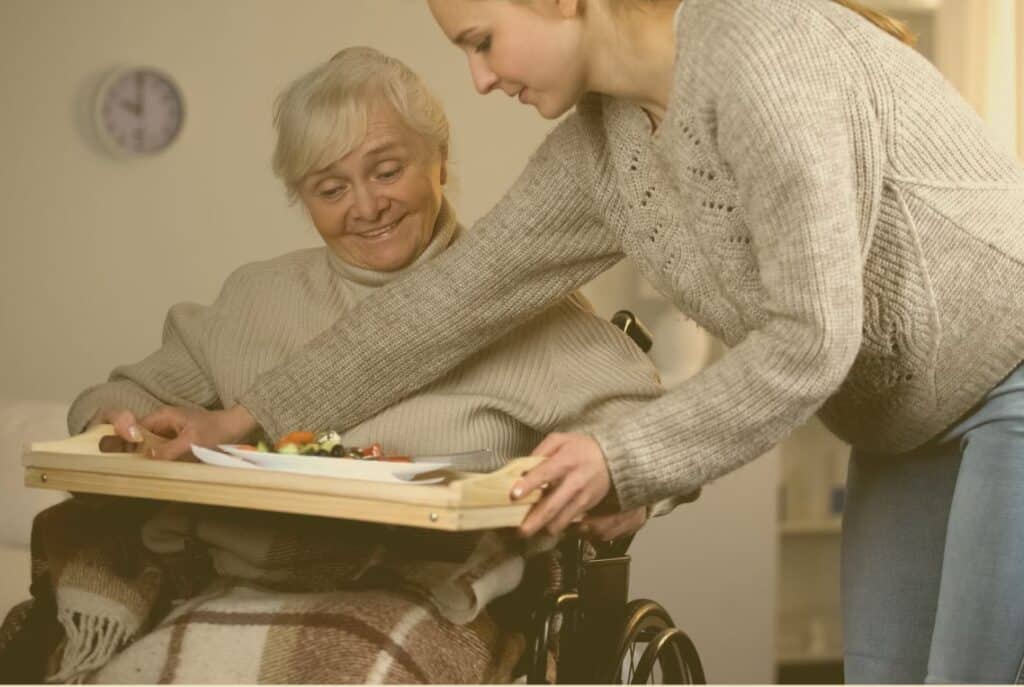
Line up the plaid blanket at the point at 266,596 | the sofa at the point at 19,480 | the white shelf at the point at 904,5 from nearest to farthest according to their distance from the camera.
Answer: the plaid blanket at the point at 266,596 → the sofa at the point at 19,480 → the white shelf at the point at 904,5

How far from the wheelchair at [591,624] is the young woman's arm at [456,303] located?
293 millimetres

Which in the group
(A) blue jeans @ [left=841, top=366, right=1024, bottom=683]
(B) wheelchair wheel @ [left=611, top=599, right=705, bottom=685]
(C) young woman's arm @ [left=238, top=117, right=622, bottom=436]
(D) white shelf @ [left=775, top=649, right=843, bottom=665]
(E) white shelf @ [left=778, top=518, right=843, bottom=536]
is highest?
(C) young woman's arm @ [left=238, top=117, right=622, bottom=436]

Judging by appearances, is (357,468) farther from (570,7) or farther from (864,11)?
(864,11)

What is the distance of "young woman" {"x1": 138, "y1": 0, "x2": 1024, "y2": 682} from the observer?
1.27 m

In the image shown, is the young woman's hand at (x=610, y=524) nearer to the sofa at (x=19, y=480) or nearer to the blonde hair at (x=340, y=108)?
the blonde hair at (x=340, y=108)

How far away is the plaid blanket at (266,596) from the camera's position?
5.01ft

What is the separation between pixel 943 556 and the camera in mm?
1573

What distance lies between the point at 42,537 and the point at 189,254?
1.79 metres

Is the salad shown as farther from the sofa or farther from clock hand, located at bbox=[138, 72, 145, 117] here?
clock hand, located at bbox=[138, 72, 145, 117]

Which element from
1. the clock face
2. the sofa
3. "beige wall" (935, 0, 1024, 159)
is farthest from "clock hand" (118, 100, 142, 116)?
"beige wall" (935, 0, 1024, 159)

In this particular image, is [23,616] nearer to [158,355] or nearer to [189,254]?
[158,355]

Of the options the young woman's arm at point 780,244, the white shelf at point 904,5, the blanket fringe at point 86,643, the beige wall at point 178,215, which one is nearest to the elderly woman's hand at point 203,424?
the blanket fringe at point 86,643

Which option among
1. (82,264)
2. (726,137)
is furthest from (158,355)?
(82,264)

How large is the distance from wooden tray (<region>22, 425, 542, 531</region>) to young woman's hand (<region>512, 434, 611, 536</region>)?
0.05 ft
